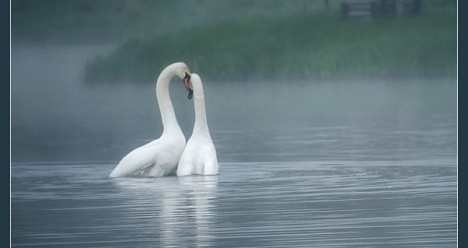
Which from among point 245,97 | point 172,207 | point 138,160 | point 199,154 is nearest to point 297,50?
point 245,97

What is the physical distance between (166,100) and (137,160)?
0.56 m

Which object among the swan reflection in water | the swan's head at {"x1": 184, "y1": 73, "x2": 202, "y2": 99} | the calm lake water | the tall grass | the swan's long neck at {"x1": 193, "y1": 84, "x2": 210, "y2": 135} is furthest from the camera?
the tall grass

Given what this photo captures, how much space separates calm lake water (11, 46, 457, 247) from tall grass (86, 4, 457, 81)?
0.34ft

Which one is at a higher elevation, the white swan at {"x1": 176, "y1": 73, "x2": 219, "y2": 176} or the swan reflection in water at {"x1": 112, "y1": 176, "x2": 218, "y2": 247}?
the white swan at {"x1": 176, "y1": 73, "x2": 219, "y2": 176}

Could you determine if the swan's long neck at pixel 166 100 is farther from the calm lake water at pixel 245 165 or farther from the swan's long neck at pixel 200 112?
the calm lake water at pixel 245 165

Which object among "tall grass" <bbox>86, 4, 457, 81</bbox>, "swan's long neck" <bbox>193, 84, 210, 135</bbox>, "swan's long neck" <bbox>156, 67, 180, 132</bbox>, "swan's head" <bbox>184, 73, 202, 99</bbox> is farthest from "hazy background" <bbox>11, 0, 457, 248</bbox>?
"swan's head" <bbox>184, 73, 202, 99</bbox>

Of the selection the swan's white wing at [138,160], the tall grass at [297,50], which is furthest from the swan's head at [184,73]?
the tall grass at [297,50]

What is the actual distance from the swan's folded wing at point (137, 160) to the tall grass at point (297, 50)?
44.6 inches

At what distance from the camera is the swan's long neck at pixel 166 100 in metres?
11.1

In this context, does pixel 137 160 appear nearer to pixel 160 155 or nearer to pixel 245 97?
pixel 160 155

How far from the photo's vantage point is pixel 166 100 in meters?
11.2

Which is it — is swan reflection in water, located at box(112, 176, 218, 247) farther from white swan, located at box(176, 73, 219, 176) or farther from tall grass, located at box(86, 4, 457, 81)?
tall grass, located at box(86, 4, 457, 81)

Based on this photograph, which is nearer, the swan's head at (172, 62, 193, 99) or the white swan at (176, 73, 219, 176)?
the white swan at (176, 73, 219, 176)

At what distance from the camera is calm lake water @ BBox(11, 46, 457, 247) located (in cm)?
967
